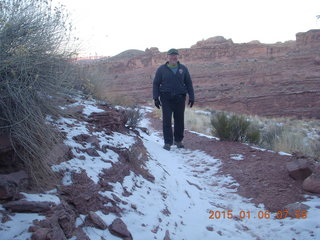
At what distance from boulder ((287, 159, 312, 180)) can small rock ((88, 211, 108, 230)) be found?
2912 millimetres

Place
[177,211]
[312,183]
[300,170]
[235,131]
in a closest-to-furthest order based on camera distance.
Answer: [177,211]
[312,183]
[300,170]
[235,131]

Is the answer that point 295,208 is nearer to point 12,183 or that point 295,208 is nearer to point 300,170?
point 300,170

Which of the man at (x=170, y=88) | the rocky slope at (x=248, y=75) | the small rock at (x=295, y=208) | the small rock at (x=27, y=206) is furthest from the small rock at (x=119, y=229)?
the rocky slope at (x=248, y=75)

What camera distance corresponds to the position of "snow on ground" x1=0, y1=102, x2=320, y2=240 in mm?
2594

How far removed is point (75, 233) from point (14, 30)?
6.28ft

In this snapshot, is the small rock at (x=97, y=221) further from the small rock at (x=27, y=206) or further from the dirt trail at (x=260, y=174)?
the dirt trail at (x=260, y=174)

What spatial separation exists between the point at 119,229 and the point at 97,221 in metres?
0.18

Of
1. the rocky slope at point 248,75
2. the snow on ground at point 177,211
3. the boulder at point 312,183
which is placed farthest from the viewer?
the rocky slope at point 248,75

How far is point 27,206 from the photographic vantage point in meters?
2.20

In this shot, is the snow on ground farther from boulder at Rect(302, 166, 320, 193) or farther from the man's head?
the man's head

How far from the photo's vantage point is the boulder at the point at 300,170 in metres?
4.18

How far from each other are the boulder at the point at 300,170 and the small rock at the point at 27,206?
3.33 m

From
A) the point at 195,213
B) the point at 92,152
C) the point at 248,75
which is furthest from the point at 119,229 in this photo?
the point at 248,75

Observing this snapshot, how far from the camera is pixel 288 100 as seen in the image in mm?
27750
